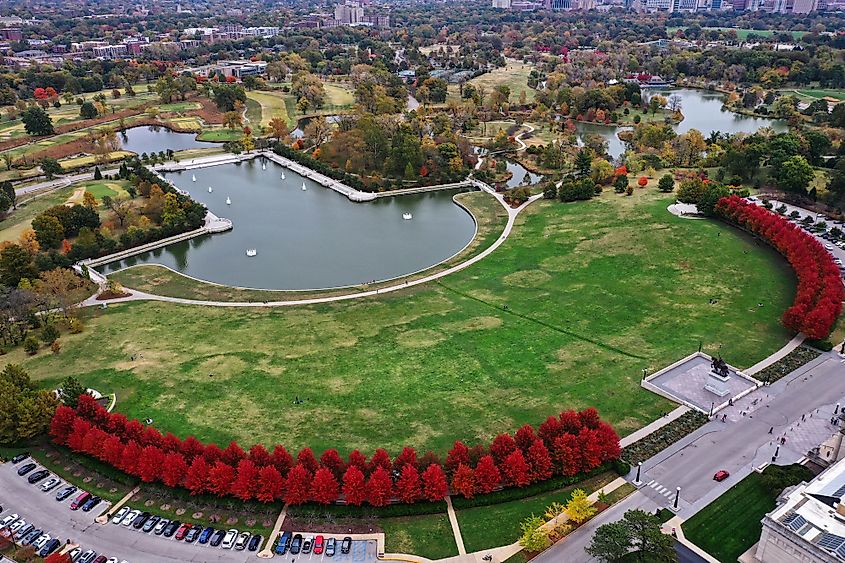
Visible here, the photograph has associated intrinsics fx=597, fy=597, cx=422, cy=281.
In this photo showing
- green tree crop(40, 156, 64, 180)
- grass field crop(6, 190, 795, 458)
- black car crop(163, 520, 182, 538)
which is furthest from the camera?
green tree crop(40, 156, 64, 180)

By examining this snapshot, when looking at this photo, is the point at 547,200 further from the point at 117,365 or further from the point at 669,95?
the point at 669,95

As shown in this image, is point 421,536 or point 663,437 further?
point 663,437

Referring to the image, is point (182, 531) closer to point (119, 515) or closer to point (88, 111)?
point (119, 515)

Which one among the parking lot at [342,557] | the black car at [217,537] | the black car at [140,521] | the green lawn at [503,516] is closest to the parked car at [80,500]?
the black car at [140,521]

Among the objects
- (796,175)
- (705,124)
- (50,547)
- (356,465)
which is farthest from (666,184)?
(50,547)

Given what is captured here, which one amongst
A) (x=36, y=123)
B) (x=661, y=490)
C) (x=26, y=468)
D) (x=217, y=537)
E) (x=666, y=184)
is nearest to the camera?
(x=217, y=537)

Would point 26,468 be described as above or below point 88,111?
below

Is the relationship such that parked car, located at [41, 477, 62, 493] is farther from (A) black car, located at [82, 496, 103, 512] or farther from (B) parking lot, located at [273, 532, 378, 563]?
(B) parking lot, located at [273, 532, 378, 563]

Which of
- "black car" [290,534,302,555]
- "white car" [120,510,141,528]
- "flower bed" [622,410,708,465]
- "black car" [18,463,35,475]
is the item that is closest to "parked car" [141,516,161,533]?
"white car" [120,510,141,528]
